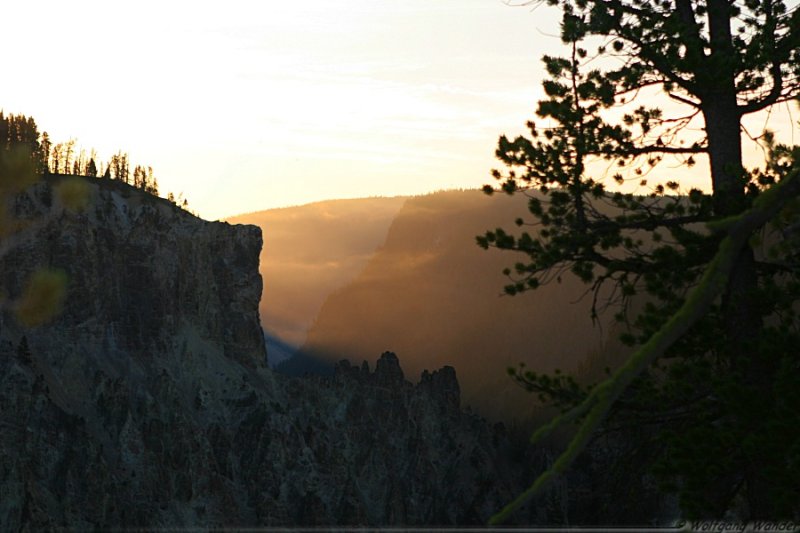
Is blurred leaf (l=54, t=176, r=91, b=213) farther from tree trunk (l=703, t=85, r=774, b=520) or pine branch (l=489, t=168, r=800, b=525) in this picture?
pine branch (l=489, t=168, r=800, b=525)

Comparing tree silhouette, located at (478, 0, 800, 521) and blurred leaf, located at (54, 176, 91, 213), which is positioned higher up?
blurred leaf, located at (54, 176, 91, 213)

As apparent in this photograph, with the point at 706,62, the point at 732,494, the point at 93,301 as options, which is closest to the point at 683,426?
the point at 732,494

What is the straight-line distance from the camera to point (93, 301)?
650 ft

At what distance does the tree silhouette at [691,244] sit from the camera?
23609 mm

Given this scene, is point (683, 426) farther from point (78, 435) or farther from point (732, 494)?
point (78, 435)

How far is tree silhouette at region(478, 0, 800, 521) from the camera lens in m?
23.6

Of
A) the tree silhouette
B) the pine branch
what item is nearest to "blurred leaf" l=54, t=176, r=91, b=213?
the tree silhouette

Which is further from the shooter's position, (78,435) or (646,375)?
(78,435)

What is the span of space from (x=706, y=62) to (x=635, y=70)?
163cm

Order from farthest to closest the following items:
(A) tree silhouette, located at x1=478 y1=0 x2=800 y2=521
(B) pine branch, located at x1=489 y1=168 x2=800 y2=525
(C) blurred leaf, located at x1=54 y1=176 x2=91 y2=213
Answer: (C) blurred leaf, located at x1=54 y1=176 x2=91 y2=213 → (A) tree silhouette, located at x1=478 y1=0 x2=800 y2=521 → (B) pine branch, located at x1=489 y1=168 x2=800 y2=525

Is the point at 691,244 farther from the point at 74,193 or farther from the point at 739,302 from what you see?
the point at 74,193

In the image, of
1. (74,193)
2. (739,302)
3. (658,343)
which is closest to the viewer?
(658,343)

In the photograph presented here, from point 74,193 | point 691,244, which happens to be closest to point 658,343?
point 691,244

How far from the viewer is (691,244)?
24.6 metres
